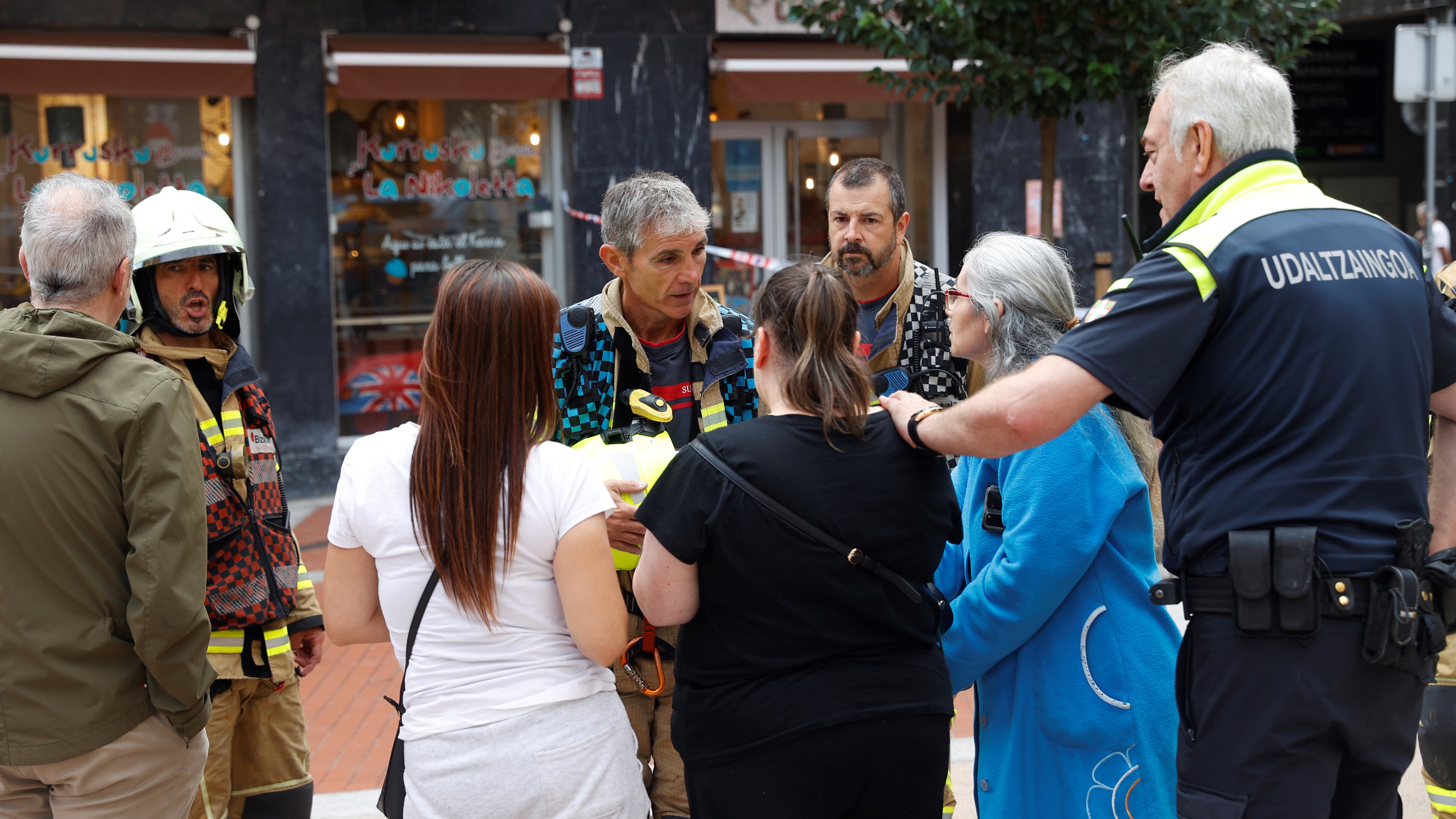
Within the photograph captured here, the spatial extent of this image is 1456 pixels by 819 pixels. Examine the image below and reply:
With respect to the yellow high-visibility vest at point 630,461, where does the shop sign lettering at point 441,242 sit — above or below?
above

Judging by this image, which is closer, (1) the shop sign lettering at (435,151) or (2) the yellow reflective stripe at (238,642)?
(2) the yellow reflective stripe at (238,642)

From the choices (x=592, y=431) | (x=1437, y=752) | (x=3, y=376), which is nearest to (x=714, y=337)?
(x=592, y=431)

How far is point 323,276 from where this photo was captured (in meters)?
8.73

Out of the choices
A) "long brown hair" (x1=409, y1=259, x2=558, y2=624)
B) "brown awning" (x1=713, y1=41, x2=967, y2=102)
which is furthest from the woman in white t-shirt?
"brown awning" (x1=713, y1=41, x2=967, y2=102)

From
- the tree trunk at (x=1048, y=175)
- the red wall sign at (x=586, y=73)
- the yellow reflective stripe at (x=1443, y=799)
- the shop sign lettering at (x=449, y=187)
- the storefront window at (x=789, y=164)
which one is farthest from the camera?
the storefront window at (x=789, y=164)

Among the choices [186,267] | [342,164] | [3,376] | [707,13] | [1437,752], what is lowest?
[1437,752]

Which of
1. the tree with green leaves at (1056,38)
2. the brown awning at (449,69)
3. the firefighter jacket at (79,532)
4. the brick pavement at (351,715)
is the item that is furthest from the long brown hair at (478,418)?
the brown awning at (449,69)

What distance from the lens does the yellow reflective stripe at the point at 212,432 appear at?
302 cm

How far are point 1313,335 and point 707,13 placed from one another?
24.9 feet

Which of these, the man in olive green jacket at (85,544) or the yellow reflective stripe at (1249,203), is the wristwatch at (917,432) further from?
the man in olive green jacket at (85,544)

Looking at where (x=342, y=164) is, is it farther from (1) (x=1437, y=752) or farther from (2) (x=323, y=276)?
(1) (x=1437, y=752)

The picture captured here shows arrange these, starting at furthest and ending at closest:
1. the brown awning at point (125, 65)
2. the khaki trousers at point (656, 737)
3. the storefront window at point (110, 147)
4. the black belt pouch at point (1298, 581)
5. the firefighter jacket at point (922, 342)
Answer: the storefront window at point (110, 147), the brown awning at point (125, 65), the firefighter jacket at point (922, 342), the khaki trousers at point (656, 737), the black belt pouch at point (1298, 581)

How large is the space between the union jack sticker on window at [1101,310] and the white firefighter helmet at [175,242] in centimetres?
216

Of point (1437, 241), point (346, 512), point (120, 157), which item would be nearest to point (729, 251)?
point (120, 157)
